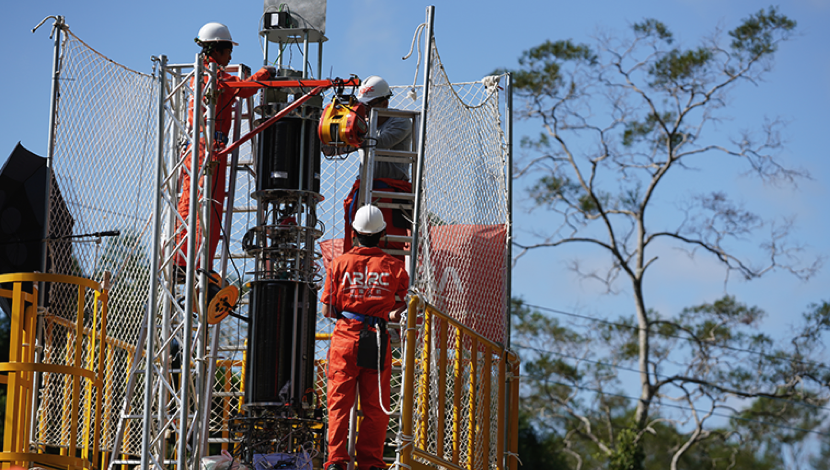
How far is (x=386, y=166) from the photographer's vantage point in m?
9.69

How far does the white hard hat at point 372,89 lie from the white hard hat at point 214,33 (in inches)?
49.5

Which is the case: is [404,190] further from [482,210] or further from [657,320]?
[657,320]

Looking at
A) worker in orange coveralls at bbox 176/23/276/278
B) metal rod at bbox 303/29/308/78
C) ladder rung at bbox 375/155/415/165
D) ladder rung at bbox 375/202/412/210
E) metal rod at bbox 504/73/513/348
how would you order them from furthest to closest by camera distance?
metal rod at bbox 504/73/513/348 < metal rod at bbox 303/29/308/78 < ladder rung at bbox 375/155/415/165 < ladder rung at bbox 375/202/412/210 < worker in orange coveralls at bbox 176/23/276/278

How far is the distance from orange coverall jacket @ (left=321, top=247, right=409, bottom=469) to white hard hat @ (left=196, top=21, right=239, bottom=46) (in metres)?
2.44

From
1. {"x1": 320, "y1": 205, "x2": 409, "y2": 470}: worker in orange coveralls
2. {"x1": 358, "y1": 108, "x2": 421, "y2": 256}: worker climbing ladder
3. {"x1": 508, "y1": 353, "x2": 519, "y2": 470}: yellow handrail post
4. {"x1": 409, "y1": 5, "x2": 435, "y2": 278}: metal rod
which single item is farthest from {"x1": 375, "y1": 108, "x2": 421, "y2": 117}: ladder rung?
{"x1": 508, "y1": 353, "x2": 519, "y2": 470}: yellow handrail post

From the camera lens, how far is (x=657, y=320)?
29.7 m

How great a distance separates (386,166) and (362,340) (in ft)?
7.40

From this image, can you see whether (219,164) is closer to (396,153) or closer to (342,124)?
(342,124)

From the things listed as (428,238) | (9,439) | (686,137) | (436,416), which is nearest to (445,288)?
(428,238)

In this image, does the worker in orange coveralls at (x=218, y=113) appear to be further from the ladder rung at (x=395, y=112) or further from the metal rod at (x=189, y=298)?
the ladder rung at (x=395, y=112)

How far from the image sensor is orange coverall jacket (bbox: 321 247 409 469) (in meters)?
7.95

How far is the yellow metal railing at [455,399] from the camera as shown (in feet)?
25.6

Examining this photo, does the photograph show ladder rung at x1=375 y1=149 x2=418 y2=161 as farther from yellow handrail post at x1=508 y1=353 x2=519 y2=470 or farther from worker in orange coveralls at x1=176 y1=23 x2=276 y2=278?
yellow handrail post at x1=508 y1=353 x2=519 y2=470

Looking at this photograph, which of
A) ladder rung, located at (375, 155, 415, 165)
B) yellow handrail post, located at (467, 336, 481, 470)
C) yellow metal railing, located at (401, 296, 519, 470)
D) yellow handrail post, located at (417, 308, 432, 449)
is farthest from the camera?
ladder rung, located at (375, 155, 415, 165)
